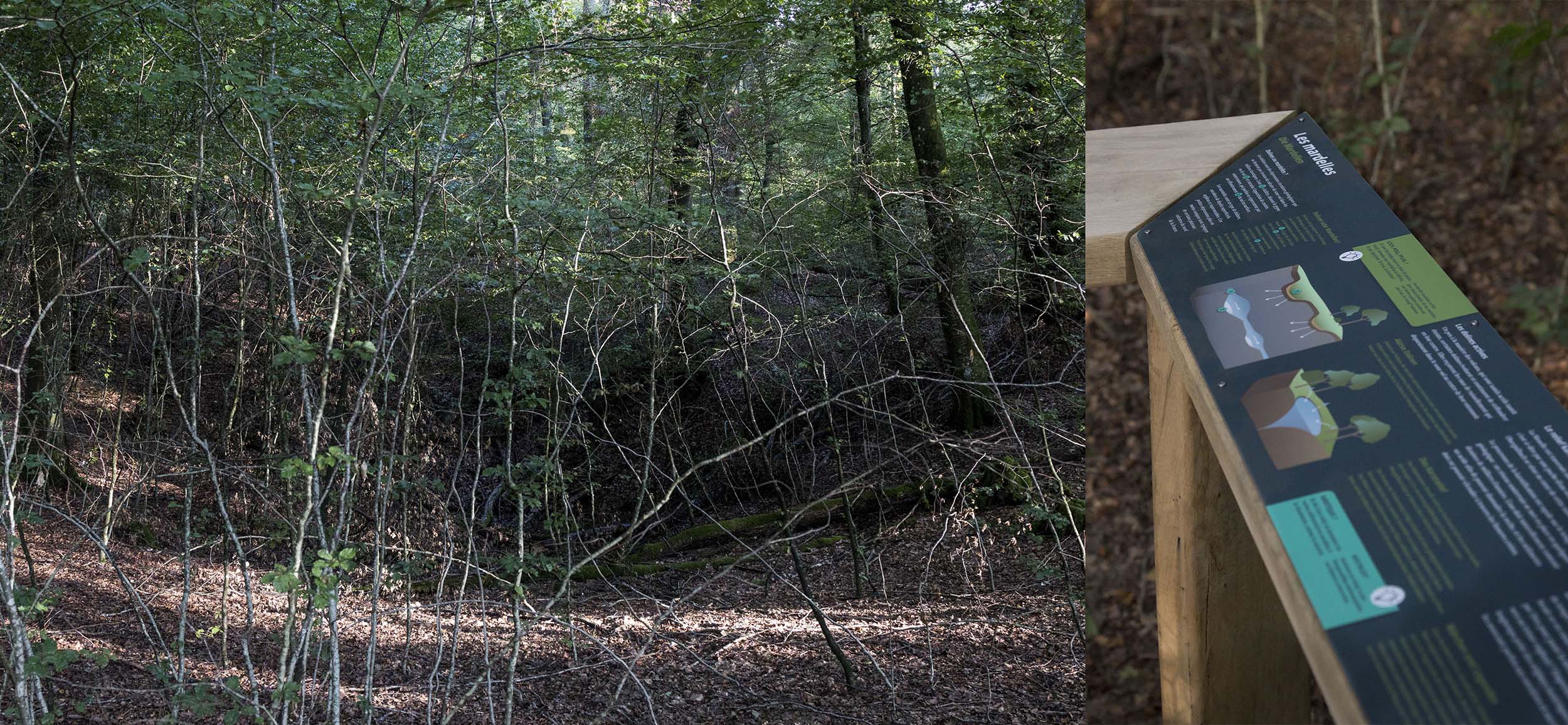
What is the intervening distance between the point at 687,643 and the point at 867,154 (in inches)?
176

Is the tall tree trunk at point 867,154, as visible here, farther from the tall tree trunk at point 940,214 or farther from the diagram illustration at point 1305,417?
the diagram illustration at point 1305,417

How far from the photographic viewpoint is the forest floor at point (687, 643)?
5.05 meters

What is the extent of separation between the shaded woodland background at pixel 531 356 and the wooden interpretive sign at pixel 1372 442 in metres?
2.62

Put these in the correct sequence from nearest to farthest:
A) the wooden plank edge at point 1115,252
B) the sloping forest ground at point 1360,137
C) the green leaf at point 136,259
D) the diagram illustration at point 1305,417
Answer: the diagram illustration at point 1305,417
the wooden plank edge at point 1115,252
the sloping forest ground at point 1360,137
the green leaf at point 136,259

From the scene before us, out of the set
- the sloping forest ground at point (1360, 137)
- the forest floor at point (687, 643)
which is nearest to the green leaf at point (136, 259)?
the forest floor at point (687, 643)

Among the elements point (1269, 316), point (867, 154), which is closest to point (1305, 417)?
point (1269, 316)

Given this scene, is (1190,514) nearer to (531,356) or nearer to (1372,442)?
(1372,442)

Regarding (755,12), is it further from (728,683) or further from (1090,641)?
(1090,641)

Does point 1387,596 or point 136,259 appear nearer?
point 1387,596

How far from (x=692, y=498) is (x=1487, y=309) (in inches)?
324

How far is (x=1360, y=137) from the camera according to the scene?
1628mm

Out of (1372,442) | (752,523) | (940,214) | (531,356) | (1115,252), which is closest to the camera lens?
(1372,442)

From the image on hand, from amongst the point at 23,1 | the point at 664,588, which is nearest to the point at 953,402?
the point at 664,588

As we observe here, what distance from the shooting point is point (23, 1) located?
12.1ft
